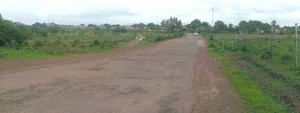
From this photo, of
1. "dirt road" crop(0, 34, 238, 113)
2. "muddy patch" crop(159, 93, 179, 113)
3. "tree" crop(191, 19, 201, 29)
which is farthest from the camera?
"tree" crop(191, 19, 201, 29)

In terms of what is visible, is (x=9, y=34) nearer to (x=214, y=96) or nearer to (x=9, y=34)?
(x=9, y=34)

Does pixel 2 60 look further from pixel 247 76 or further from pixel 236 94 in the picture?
pixel 236 94

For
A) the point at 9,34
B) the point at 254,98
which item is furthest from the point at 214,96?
the point at 9,34

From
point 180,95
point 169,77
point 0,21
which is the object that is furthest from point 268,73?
point 0,21

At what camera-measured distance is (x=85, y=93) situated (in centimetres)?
1162

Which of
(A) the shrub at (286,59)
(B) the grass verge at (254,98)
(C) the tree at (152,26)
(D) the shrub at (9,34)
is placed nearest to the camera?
(B) the grass verge at (254,98)

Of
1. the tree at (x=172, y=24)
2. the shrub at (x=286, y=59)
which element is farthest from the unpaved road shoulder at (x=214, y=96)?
the tree at (x=172, y=24)

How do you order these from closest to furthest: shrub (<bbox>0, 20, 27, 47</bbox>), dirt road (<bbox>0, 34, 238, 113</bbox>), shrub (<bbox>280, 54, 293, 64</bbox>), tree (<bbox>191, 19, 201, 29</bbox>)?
dirt road (<bbox>0, 34, 238, 113</bbox>) → shrub (<bbox>280, 54, 293, 64</bbox>) → shrub (<bbox>0, 20, 27, 47</bbox>) → tree (<bbox>191, 19, 201, 29</bbox>)

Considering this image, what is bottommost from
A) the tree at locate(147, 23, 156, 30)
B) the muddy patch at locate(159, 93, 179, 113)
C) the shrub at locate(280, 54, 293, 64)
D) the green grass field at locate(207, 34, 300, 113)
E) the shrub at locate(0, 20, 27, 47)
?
the green grass field at locate(207, 34, 300, 113)

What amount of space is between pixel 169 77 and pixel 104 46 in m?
21.5

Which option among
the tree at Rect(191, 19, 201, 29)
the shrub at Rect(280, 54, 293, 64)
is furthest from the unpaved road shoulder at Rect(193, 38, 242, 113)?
the tree at Rect(191, 19, 201, 29)

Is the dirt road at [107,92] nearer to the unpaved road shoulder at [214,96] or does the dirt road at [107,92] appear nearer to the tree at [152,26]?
the unpaved road shoulder at [214,96]

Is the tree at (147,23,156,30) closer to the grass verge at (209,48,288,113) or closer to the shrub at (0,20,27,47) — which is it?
the shrub at (0,20,27,47)

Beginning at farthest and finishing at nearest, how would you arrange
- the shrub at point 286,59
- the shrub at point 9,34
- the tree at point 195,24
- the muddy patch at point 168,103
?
the tree at point 195,24
the shrub at point 9,34
the shrub at point 286,59
the muddy patch at point 168,103
